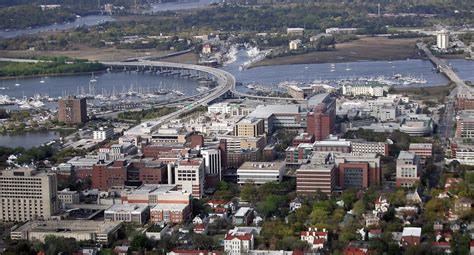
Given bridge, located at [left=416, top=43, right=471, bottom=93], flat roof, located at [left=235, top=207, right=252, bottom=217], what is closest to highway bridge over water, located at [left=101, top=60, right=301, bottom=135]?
bridge, located at [left=416, top=43, right=471, bottom=93]

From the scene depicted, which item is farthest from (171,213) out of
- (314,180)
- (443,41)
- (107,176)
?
(443,41)

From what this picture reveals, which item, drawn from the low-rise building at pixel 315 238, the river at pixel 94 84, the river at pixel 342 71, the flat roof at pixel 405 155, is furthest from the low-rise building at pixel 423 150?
the river at pixel 94 84

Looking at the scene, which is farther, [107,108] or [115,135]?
[107,108]

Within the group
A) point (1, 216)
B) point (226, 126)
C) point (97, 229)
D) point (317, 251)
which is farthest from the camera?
point (226, 126)

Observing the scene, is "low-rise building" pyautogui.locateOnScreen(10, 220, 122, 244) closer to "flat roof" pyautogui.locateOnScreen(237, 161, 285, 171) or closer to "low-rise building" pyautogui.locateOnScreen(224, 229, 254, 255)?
"low-rise building" pyautogui.locateOnScreen(224, 229, 254, 255)

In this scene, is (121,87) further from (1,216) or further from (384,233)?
(384,233)

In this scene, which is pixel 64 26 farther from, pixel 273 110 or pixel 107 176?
pixel 107 176

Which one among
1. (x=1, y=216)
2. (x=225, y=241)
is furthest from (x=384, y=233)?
(x=1, y=216)
